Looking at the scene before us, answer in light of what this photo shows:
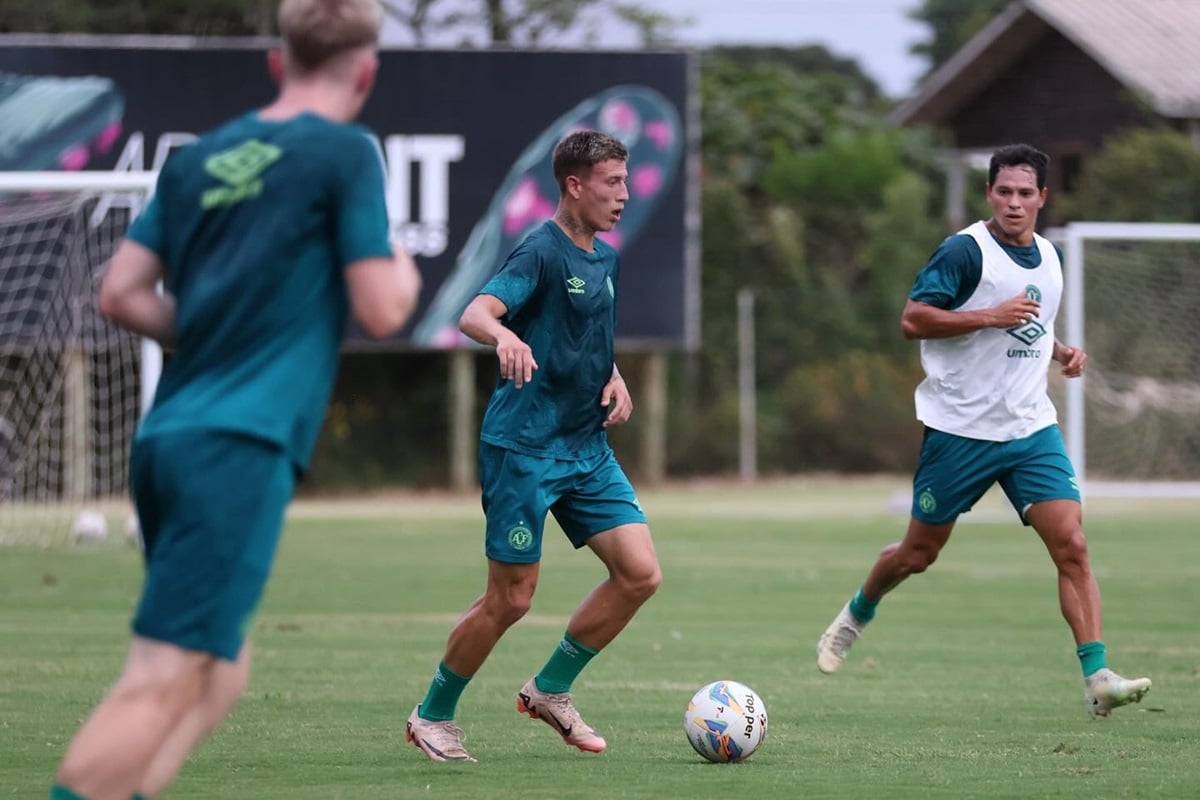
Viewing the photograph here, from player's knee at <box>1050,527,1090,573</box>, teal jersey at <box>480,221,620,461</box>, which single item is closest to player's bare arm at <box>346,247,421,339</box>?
teal jersey at <box>480,221,620,461</box>

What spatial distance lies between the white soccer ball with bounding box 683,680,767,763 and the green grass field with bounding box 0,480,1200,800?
0.29 ft

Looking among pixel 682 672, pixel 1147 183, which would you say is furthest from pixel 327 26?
pixel 1147 183

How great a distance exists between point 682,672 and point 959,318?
7.88ft

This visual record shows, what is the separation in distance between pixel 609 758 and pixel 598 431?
1168 millimetres

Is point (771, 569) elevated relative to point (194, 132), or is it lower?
lower

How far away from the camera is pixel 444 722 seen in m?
7.18

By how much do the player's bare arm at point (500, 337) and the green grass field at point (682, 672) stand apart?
4.35 ft

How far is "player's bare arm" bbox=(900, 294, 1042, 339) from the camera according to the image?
848cm

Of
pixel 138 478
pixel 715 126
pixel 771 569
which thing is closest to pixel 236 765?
pixel 138 478

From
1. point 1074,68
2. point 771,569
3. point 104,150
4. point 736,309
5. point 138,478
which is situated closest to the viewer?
point 138,478

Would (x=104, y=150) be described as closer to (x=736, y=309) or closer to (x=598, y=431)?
(x=736, y=309)

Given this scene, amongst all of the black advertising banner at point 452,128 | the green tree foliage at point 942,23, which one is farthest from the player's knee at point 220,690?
the green tree foliage at point 942,23

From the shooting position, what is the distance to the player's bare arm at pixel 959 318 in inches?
334

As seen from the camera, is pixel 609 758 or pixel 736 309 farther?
pixel 736 309
